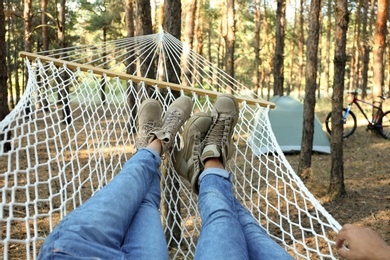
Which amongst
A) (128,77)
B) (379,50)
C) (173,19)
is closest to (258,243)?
(128,77)

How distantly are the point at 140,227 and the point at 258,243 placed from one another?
326mm

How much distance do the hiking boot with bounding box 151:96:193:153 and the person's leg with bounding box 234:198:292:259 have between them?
0.46 meters

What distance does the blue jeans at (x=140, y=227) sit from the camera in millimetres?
861

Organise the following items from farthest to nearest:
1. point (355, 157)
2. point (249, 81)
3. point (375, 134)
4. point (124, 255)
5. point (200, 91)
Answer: point (249, 81) → point (375, 134) → point (355, 157) → point (200, 91) → point (124, 255)

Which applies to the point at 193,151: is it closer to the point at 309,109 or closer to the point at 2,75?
the point at 309,109

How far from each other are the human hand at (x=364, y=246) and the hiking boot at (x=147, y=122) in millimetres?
816

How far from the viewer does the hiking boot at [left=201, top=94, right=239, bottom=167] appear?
156cm

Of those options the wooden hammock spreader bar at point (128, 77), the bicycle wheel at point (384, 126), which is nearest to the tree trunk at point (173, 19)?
the wooden hammock spreader bar at point (128, 77)

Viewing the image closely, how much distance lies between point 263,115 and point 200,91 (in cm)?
30

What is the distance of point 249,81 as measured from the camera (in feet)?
70.7

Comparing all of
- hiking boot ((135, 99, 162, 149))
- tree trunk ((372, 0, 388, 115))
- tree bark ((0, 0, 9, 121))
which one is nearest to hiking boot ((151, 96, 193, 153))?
hiking boot ((135, 99, 162, 149))

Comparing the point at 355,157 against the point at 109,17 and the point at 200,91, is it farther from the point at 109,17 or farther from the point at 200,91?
the point at 109,17

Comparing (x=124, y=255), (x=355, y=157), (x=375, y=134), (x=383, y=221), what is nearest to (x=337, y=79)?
(x=383, y=221)

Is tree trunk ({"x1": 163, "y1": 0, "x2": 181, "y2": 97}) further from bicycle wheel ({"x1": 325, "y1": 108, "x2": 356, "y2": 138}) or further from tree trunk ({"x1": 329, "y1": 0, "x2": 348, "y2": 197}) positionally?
bicycle wheel ({"x1": 325, "y1": 108, "x2": 356, "y2": 138})
